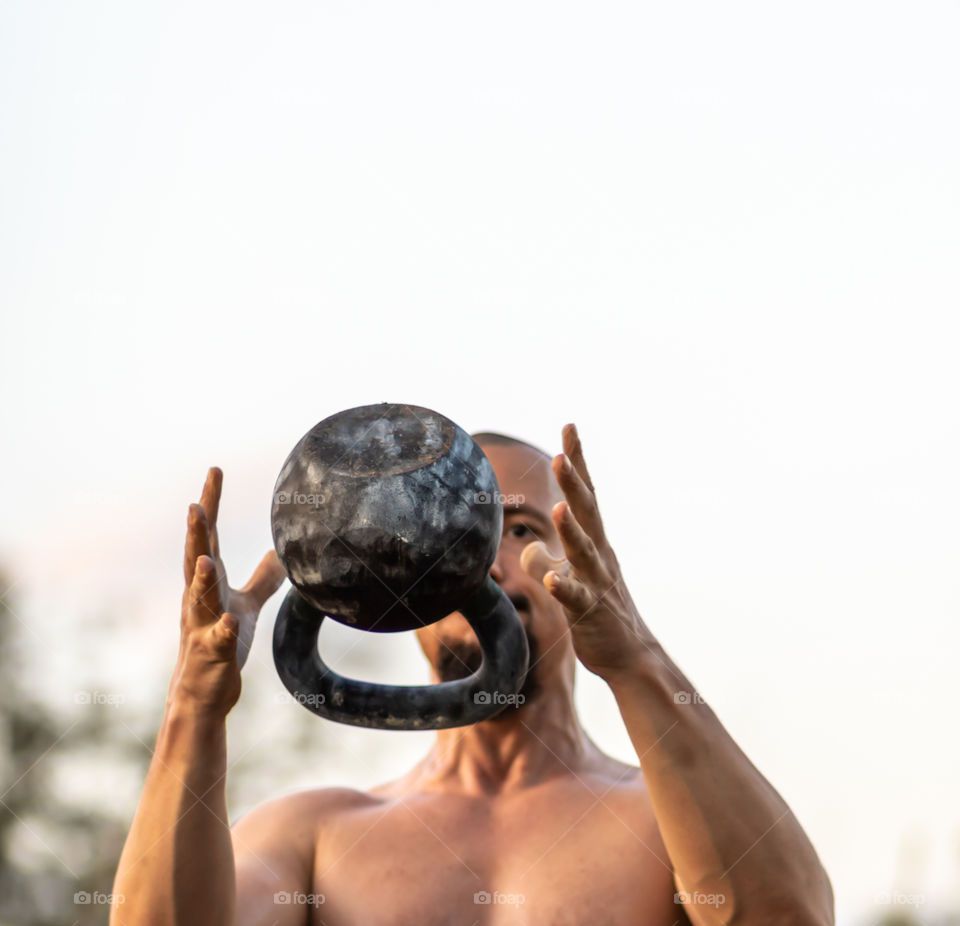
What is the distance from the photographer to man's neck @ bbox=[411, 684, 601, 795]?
4090 millimetres

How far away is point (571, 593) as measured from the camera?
305 cm

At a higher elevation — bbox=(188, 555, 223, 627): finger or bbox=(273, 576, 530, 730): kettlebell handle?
bbox=(188, 555, 223, 627): finger

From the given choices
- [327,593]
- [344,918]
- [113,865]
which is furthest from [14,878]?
[327,593]

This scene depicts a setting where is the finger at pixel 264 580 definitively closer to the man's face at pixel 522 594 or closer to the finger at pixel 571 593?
the man's face at pixel 522 594

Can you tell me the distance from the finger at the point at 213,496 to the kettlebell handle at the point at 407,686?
29 cm

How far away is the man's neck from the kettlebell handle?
813 mm

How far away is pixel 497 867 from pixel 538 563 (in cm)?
116

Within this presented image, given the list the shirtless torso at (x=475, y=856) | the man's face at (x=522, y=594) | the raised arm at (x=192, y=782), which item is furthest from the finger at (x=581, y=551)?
the shirtless torso at (x=475, y=856)

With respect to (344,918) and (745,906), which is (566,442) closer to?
(745,906)

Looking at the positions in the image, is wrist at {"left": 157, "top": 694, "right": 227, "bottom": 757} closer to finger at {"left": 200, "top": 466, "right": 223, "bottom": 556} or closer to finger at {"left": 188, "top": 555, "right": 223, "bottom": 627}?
finger at {"left": 188, "top": 555, "right": 223, "bottom": 627}

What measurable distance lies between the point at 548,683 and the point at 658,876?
2.54 feet

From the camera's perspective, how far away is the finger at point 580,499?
3.11 meters

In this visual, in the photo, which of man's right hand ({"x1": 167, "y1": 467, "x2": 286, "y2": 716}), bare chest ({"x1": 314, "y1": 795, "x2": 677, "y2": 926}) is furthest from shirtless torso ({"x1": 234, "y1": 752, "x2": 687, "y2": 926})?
man's right hand ({"x1": 167, "y1": 467, "x2": 286, "y2": 716})

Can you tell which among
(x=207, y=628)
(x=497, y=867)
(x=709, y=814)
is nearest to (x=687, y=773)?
(x=709, y=814)
